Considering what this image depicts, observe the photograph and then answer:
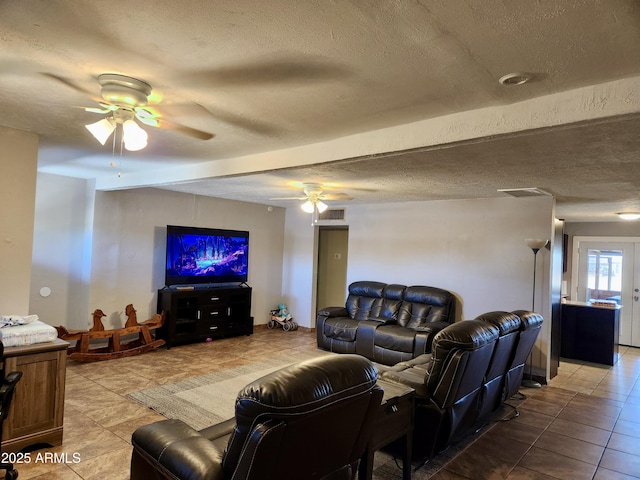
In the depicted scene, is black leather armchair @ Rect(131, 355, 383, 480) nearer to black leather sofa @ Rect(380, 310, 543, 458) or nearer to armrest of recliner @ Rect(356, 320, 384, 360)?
black leather sofa @ Rect(380, 310, 543, 458)

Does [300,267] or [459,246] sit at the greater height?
[459,246]

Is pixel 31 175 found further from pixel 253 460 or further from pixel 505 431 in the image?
pixel 505 431

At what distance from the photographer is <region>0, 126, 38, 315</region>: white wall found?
303 centimetres

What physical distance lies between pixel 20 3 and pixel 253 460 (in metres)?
1.78

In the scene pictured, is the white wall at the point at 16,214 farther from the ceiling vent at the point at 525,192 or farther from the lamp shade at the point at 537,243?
the lamp shade at the point at 537,243

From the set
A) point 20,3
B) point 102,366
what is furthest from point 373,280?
point 20,3

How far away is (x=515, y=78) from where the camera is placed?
1.83 metres

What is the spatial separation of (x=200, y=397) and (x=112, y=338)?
1.99 metres

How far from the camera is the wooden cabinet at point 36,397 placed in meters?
2.70

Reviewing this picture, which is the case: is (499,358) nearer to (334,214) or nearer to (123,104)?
(123,104)

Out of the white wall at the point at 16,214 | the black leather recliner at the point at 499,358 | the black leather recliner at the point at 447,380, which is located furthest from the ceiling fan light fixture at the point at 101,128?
the black leather recliner at the point at 499,358

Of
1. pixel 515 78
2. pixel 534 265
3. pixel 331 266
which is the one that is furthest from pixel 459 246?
pixel 515 78

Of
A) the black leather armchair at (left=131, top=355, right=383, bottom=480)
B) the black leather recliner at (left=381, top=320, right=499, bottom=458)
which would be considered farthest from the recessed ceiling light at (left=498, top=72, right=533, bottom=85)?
the black leather recliner at (left=381, top=320, right=499, bottom=458)

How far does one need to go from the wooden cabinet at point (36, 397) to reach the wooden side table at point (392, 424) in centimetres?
224
